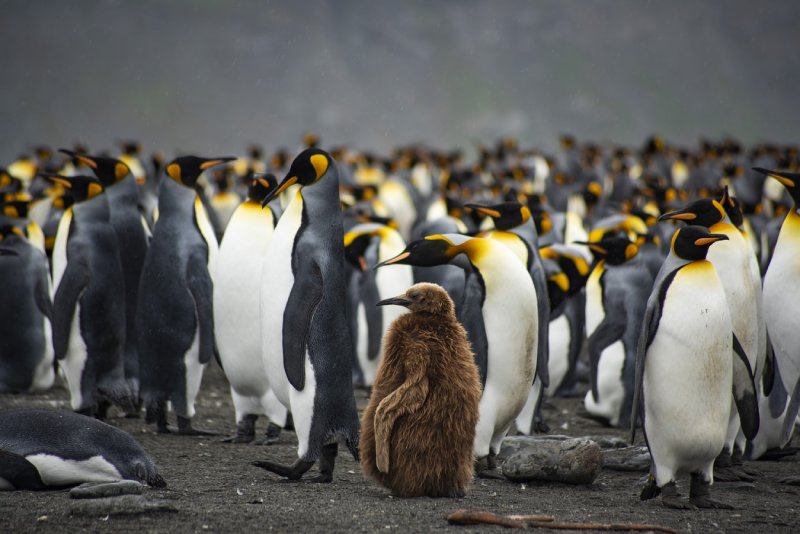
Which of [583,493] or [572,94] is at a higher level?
[572,94]

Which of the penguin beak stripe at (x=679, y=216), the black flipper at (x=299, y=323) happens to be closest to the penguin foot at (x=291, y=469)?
the black flipper at (x=299, y=323)

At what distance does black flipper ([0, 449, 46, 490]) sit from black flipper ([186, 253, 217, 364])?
1795 mm

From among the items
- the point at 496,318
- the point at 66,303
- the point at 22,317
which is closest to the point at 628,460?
the point at 496,318

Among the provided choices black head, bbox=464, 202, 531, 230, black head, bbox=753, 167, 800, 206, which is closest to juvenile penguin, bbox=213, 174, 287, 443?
black head, bbox=464, 202, 531, 230

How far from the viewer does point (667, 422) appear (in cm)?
393

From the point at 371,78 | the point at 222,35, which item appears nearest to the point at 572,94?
the point at 371,78

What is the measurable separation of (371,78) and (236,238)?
26311 millimetres

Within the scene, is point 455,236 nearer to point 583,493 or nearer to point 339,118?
point 583,493

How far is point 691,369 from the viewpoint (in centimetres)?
392

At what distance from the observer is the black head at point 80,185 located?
19.4 feet

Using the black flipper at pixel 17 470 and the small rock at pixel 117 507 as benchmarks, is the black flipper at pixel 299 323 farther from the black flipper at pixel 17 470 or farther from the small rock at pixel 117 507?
the black flipper at pixel 17 470

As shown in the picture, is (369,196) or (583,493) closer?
(583,493)

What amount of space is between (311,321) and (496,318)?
3.36ft

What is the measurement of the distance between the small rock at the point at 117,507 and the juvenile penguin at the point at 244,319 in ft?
6.18
